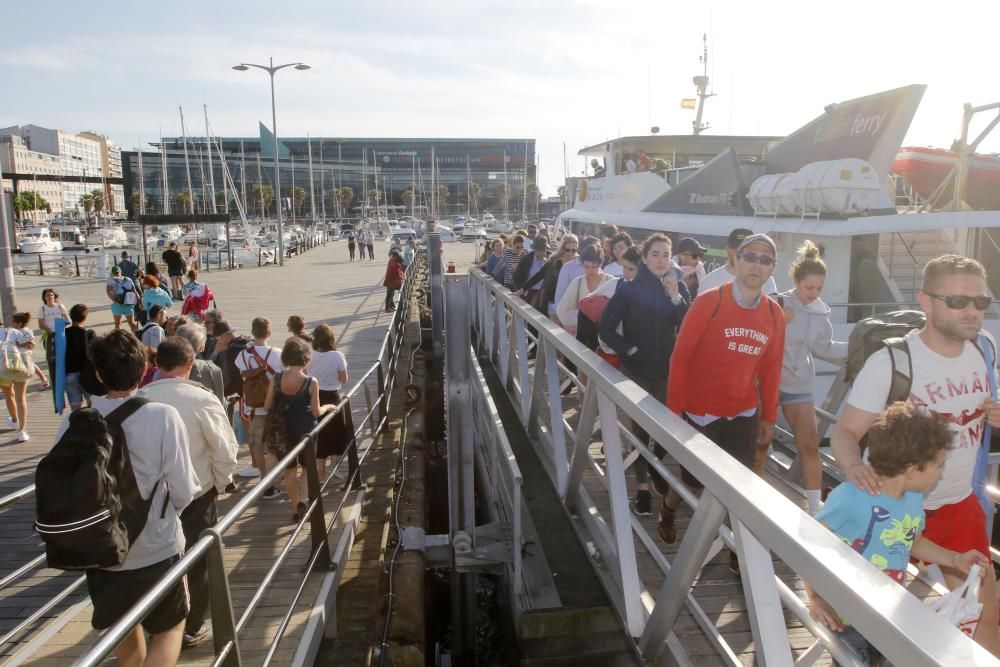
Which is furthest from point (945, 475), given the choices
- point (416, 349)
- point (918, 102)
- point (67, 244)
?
point (67, 244)

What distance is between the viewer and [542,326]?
4.60 metres

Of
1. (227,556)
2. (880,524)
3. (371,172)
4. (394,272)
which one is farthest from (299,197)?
(880,524)

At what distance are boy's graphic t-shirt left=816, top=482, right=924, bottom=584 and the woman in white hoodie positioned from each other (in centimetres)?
173

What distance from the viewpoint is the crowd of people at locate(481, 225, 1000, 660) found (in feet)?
7.27

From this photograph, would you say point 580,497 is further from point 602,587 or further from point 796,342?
point 796,342

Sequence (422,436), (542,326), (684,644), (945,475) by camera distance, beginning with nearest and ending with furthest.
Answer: (945,475)
(684,644)
(542,326)
(422,436)

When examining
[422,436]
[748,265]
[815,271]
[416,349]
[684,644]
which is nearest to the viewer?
[684,644]

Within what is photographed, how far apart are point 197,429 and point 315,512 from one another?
1315 mm

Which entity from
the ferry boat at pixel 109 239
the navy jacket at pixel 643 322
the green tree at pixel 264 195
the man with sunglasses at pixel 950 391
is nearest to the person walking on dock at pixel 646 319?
the navy jacket at pixel 643 322

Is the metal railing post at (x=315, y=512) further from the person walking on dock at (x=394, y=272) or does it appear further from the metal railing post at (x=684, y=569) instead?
the person walking on dock at (x=394, y=272)

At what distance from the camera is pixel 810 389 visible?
163 inches

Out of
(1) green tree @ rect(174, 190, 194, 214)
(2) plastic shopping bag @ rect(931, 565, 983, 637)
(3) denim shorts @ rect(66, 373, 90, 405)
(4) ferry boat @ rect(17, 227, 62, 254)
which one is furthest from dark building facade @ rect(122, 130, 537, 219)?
(2) plastic shopping bag @ rect(931, 565, 983, 637)

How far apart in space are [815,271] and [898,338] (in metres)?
1.46

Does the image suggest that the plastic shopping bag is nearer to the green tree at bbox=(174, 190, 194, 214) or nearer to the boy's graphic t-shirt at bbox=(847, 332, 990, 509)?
the boy's graphic t-shirt at bbox=(847, 332, 990, 509)
